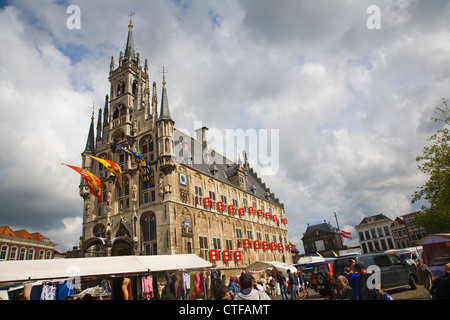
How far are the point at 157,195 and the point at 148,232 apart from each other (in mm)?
3195

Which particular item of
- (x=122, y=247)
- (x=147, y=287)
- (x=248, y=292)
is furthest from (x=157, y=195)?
(x=248, y=292)

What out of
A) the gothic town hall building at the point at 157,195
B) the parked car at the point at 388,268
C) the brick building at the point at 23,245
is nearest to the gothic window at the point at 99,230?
the gothic town hall building at the point at 157,195

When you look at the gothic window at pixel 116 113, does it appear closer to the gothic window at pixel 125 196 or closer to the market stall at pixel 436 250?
the gothic window at pixel 125 196

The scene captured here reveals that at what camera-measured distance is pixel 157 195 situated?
23547 mm

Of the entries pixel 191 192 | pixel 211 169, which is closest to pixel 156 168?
pixel 191 192

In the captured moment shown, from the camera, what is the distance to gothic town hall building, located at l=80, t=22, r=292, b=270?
906 inches

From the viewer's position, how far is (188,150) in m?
29.6

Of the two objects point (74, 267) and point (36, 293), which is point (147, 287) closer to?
point (74, 267)

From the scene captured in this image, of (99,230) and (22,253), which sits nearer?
(99,230)

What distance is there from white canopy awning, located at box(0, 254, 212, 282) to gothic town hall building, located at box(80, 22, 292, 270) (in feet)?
26.2

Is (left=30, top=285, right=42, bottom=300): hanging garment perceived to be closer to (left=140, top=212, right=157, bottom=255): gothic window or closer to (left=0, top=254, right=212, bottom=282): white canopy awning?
(left=0, top=254, right=212, bottom=282): white canopy awning

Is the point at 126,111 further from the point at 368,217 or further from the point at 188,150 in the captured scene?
the point at 368,217

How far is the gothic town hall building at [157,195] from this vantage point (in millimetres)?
23016

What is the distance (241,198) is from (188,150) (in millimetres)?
9617
